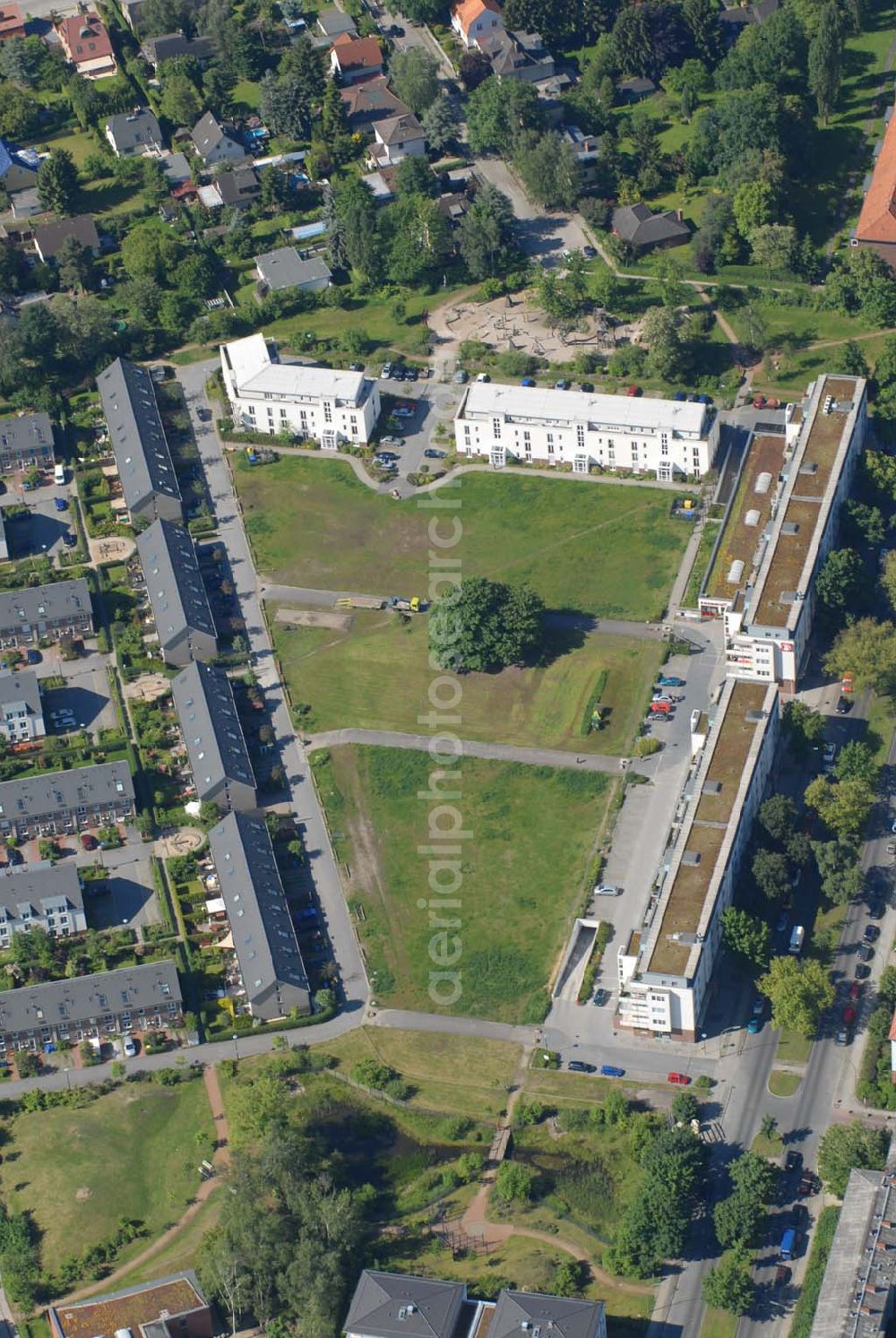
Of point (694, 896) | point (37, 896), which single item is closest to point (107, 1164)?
point (37, 896)

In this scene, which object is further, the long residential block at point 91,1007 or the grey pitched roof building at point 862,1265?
the long residential block at point 91,1007

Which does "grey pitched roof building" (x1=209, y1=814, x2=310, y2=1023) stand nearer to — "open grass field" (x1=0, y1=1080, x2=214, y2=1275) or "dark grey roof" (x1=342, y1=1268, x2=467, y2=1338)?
"open grass field" (x1=0, y1=1080, x2=214, y2=1275)

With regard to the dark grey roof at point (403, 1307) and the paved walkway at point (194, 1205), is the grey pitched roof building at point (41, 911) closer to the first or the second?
the paved walkway at point (194, 1205)

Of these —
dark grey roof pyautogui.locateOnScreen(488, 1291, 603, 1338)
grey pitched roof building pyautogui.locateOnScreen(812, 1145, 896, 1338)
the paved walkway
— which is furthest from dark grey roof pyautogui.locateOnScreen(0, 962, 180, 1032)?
grey pitched roof building pyautogui.locateOnScreen(812, 1145, 896, 1338)

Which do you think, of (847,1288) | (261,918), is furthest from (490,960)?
(847,1288)

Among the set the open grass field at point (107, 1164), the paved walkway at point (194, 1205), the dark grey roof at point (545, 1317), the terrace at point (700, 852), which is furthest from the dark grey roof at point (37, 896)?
the dark grey roof at point (545, 1317)

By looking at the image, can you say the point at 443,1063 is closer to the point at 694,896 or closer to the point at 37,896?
the point at 694,896
